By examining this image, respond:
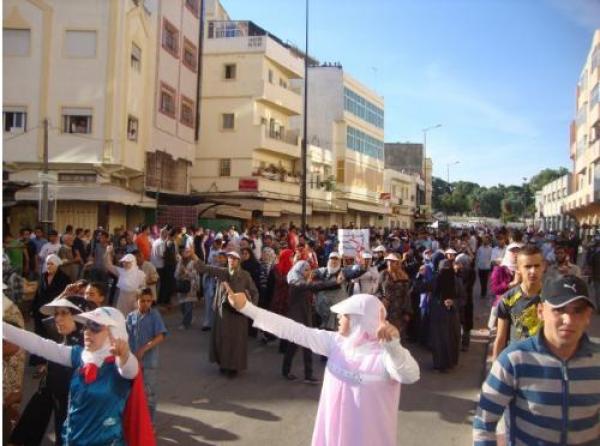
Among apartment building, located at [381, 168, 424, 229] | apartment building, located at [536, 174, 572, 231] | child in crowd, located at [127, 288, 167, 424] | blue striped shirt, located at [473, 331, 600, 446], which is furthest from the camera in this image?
apartment building, located at [381, 168, 424, 229]

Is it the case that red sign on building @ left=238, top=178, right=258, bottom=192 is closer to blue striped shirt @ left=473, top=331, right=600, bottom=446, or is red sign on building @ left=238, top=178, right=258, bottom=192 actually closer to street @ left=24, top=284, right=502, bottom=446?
→ street @ left=24, top=284, right=502, bottom=446

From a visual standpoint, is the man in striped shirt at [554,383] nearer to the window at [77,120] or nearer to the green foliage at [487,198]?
the window at [77,120]

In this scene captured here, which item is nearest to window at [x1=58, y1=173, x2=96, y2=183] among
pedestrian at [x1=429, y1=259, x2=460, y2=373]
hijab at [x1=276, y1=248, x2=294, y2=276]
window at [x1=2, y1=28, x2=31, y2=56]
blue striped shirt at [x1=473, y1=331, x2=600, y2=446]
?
window at [x1=2, y1=28, x2=31, y2=56]

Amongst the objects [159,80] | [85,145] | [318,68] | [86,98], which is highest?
[318,68]

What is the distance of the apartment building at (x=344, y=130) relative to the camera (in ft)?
157

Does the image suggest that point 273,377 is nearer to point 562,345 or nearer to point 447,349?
→ point 447,349

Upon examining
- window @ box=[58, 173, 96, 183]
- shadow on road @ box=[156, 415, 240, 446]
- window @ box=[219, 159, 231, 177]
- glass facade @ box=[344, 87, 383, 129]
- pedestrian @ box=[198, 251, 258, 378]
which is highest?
glass facade @ box=[344, 87, 383, 129]

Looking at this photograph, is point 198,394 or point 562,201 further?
point 562,201

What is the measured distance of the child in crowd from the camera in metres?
5.86

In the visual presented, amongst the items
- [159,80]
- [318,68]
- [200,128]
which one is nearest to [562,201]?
[318,68]

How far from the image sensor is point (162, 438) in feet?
19.6

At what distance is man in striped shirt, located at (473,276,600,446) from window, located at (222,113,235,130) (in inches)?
1364

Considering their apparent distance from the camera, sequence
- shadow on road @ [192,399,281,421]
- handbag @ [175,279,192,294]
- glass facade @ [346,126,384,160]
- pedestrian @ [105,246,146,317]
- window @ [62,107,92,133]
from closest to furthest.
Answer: shadow on road @ [192,399,281,421] → pedestrian @ [105,246,146,317] → handbag @ [175,279,192,294] → window @ [62,107,92,133] → glass facade @ [346,126,384,160]

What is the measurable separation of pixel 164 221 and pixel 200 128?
479 inches
